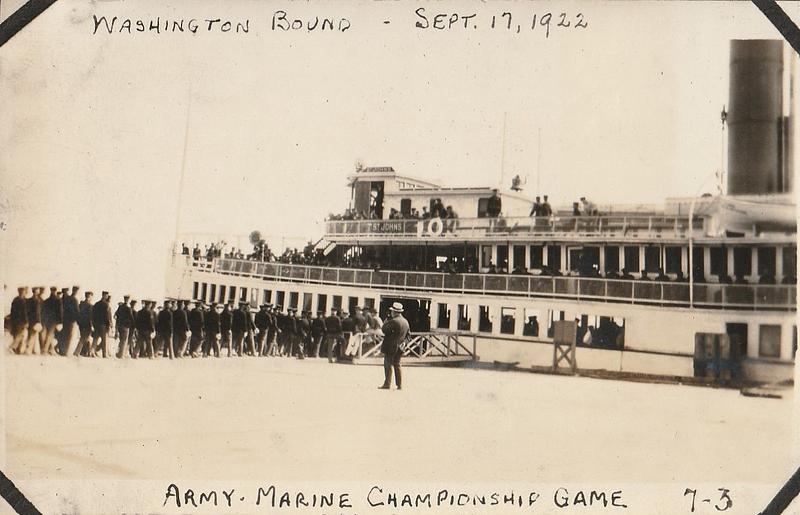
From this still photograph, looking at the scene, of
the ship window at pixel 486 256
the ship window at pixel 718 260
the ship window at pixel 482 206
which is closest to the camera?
the ship window at pixel 718 260

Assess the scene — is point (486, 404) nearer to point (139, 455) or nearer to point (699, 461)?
point (699, 461)

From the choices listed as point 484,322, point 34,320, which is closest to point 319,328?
point 484,322

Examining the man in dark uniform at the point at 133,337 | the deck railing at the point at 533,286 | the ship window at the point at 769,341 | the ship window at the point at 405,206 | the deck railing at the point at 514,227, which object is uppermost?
the ship window at the point at 405,206

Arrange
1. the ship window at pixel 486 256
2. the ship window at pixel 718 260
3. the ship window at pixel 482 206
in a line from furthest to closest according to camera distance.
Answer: the ship window at pixel 486 256
the ship window at pixel 482 206
the ship window at pixel 718 260

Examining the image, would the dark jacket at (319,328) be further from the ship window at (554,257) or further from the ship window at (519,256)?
the ship window at (554,257)

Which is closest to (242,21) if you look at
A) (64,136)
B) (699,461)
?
(64,136)

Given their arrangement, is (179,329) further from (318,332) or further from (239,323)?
(318,332)

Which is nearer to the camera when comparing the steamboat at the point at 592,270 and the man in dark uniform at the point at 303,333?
the steamboat at the point at 592,270

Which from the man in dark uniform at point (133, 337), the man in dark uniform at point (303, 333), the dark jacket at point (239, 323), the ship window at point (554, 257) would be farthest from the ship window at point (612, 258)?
the man in dark uniform at point (133, 337)

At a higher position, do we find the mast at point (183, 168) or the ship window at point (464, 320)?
the mast at point (183, 168)
